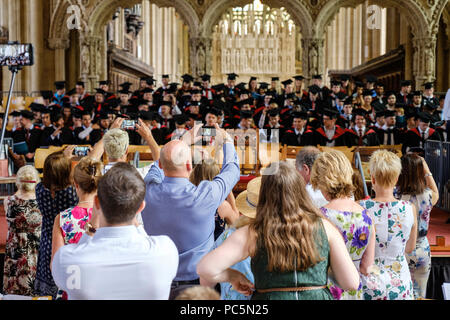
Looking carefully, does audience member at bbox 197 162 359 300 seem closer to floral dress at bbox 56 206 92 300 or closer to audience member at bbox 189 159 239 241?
floral dress at bbox 56 206 92 300

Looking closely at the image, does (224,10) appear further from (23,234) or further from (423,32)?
(23,234)

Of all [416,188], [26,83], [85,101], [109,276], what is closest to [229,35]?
[26,83]

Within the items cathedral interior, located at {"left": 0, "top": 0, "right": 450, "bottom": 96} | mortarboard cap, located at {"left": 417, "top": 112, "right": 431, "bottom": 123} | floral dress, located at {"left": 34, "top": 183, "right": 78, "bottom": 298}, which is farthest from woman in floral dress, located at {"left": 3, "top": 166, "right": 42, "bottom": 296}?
cathedral interior, located at {"left": 0, "top": 0, "right": 450, "bottom": 96}

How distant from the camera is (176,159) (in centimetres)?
269

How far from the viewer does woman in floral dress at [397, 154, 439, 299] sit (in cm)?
395

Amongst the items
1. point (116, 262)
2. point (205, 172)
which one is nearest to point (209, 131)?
point (205, 172)

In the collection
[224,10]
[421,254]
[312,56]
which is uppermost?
[224,10]

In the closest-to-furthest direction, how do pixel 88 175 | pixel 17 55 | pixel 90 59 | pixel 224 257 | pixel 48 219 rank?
pixel 224 257, pixel 88 175, pixel 48 219, pixel 17 55, pixel 90 59

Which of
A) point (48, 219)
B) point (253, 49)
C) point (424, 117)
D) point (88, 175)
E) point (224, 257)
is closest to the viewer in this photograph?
point (224, 257)

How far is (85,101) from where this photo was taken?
1225cm

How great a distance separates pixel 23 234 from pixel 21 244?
0.27 ft

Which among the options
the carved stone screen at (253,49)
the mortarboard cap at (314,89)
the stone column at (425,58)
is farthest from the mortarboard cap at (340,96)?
the carved stone screen at (253,49)

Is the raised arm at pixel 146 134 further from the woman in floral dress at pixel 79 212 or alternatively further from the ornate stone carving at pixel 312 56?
the ornate stone carving at pixel 312 56
